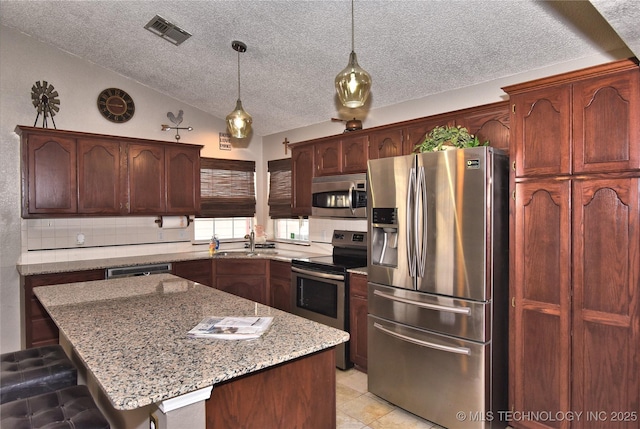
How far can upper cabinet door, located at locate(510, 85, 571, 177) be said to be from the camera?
7.55 ft

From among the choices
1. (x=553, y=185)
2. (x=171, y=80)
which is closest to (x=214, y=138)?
(x=171, y=80)

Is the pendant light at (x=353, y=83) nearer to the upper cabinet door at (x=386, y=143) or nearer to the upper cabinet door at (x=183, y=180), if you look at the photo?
the upper cabinet door at (x=386, y=143)

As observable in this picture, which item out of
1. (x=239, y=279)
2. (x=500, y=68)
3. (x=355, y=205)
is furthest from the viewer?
(x=239, y=279)

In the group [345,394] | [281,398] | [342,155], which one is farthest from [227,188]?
[281,398]

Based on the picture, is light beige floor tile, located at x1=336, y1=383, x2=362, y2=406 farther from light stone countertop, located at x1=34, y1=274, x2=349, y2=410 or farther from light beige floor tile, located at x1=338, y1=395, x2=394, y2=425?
light stone countertop, located at x1=34, y1=274, x2=349, y2=410

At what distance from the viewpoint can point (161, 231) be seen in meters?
4.79

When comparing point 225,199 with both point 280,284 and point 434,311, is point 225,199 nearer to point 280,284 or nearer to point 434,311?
point 280,284

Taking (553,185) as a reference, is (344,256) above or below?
below

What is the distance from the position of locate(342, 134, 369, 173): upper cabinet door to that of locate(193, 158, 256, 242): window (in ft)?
6.41

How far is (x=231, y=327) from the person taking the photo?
1756mm

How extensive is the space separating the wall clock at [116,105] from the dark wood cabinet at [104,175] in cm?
43

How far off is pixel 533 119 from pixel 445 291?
1.22m

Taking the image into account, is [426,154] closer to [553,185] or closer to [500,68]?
[553,185]

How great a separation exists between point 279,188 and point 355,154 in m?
1.70
